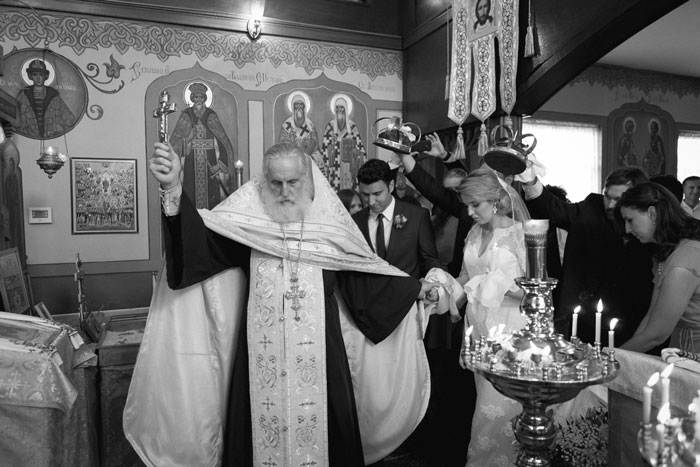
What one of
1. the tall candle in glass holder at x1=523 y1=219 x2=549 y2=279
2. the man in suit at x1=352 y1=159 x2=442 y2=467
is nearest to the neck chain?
the man in suit at x1=352 y1=159 x2=442 y2=467

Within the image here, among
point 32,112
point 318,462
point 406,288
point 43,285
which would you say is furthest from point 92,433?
point 32,112

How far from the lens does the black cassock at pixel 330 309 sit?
2699mm

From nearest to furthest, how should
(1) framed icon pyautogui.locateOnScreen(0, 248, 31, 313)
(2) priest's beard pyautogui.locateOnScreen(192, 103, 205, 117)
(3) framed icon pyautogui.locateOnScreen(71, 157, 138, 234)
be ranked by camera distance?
1. (1) framed icon pyautogui.locateOnScreen(0, 248, 31, 313)
2. (3) framed icon pyautogui.locateOnScreen(71, 157, 138, 234)
3. (2) priest's beard pyautogui.locateOnScreen(192, 103, 205, 117)

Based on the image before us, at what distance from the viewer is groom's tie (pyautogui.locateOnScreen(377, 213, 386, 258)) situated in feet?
12.6

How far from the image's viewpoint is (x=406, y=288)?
3.04 metres

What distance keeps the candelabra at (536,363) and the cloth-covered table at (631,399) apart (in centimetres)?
28

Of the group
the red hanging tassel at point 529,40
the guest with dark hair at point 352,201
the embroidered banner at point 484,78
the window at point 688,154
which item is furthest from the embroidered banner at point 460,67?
the window at point 688,154

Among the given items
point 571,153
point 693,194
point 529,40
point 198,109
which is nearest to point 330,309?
point 529,40

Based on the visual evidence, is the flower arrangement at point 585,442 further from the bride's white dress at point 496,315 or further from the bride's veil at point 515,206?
the bride's veil at point 515,206

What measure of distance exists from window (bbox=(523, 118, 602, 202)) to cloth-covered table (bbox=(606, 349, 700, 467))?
689 centimetres

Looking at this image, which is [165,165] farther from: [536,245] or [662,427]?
[662,427]

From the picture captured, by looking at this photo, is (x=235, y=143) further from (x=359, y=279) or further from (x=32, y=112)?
(x=359, y=279)

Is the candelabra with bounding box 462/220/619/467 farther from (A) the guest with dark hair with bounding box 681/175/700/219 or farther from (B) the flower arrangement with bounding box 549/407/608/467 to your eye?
(A) the guest with dark hair with bounding box 681/175/700/219

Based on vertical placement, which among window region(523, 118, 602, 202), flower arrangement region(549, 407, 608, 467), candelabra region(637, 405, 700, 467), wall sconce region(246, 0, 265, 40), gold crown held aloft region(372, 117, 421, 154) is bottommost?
flower arrangement region(549, 407, 608, 467)
